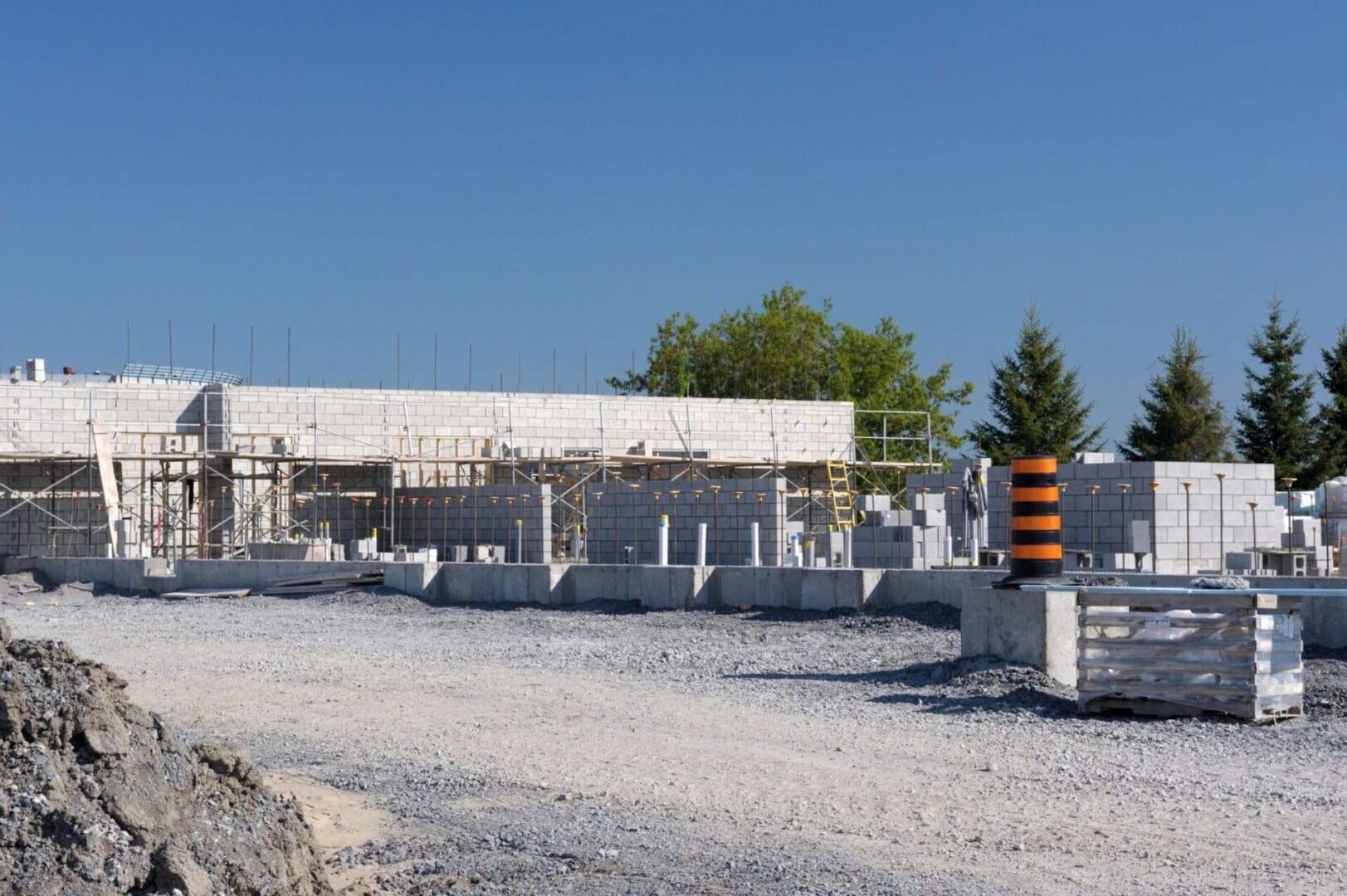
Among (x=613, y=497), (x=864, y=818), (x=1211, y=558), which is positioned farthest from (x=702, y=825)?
(x=613, y=497)

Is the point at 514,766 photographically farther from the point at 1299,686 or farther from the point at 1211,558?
the point at 1211,558

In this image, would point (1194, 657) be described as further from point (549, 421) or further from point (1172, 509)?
point (549, 421)

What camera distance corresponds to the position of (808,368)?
6544 centimetres

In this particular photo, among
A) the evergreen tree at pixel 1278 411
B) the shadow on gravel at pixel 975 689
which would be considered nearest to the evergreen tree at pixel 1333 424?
the evergreen tree at pixel 1278 411

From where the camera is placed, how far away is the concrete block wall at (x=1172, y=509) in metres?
22.0

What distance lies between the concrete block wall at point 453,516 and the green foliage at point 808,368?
1201 inches

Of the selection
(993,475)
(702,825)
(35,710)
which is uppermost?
(993,475)

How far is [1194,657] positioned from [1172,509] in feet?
40.2

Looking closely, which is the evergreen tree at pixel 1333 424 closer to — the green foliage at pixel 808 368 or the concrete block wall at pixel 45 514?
the green foliage at pixel 808 368

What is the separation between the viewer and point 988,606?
39.9 feet

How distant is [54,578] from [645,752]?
22634mm

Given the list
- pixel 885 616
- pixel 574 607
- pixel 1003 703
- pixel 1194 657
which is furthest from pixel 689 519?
pixel 1194 657

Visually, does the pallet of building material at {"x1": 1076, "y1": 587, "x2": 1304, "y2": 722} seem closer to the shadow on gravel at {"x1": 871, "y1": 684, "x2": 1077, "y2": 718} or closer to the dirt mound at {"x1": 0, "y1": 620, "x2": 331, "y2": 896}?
the shadow on gravel at {"x1": 871, "y1": 684, "x2": 1077, "y2": 718}


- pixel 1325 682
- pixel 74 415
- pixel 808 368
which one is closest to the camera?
pixel 1325 682
